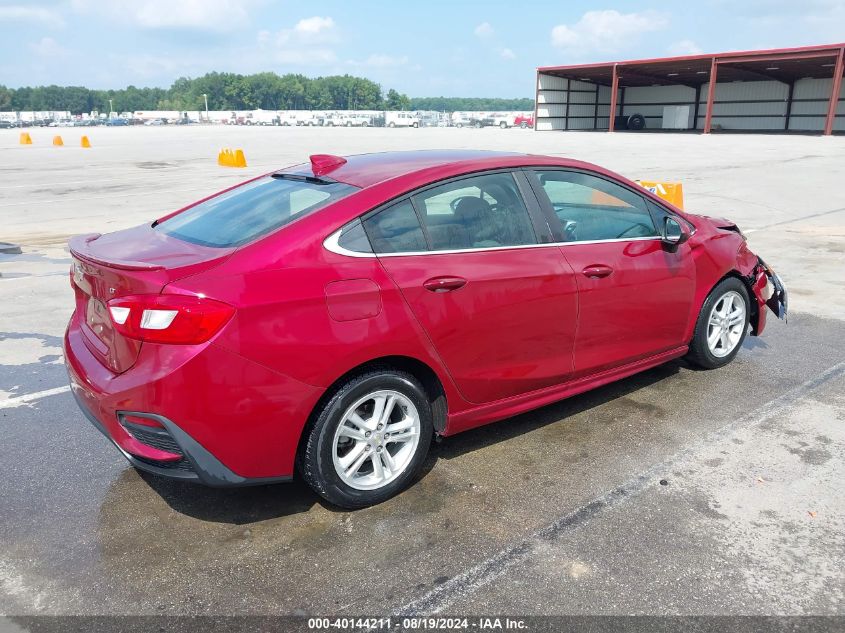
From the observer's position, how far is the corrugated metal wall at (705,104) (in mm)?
50938

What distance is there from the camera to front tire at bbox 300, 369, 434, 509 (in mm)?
2973

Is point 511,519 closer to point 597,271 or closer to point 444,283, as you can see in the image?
→ point 444,283

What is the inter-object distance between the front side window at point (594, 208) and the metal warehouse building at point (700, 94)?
45137mm

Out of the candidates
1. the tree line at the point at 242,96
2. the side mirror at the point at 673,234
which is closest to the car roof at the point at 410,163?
the side mirror at the point at 673,234

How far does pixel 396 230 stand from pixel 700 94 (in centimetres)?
6210

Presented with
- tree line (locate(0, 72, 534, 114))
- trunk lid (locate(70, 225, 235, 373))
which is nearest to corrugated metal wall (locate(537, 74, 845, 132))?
trunk lid (locate(70, 225, 235, 373))

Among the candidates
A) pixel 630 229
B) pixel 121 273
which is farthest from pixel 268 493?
pixel 630 229

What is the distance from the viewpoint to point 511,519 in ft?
10.3

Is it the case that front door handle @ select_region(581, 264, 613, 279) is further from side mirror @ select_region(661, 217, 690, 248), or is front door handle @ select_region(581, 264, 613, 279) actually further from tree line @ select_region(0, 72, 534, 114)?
tree line @ select_region(0, 72, 534, 114)

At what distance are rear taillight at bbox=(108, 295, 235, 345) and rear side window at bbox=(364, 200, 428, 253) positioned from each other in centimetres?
77

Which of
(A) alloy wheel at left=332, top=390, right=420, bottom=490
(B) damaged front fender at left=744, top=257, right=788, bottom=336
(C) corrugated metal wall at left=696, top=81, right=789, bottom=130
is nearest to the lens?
(A) alloy wheel at left=332, top=390, right=420, bottom=490

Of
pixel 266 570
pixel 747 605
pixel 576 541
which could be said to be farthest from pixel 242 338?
pixel 747 605

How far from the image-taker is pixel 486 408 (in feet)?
11.7

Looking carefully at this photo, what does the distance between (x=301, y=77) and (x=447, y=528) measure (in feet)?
685
